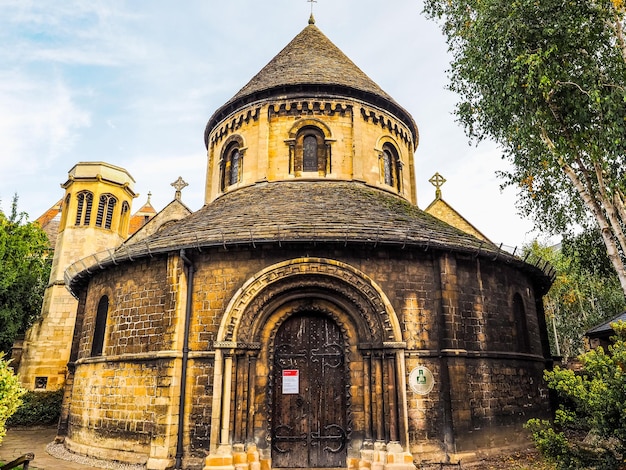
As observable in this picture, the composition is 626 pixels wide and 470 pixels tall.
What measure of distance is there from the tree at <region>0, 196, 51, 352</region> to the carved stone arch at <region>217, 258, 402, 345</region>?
59.1 ft

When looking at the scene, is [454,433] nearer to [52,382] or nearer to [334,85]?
[334,85]

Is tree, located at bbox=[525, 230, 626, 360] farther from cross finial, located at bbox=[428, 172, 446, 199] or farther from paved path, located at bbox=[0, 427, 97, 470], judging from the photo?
paved path, located at bbox=[0, 427, 97, 470]

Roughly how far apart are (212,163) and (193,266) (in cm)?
756

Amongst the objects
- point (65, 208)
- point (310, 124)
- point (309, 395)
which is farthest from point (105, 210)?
point (309, 395)

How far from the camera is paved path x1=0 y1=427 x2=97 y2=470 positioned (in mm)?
10367

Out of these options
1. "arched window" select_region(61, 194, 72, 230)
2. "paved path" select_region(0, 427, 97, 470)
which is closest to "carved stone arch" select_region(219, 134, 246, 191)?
"paved path" select_region(0, 427, 97, 470)

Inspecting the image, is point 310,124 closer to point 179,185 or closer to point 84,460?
point 179,185

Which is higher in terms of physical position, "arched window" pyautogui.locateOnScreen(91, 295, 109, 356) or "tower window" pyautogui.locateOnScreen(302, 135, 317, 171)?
"tower window" pyautogui.locateOnScreen(302, 135, 317, 171)

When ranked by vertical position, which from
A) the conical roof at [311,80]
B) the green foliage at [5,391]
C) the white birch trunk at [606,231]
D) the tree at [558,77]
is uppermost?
the conical roof at [311,80]

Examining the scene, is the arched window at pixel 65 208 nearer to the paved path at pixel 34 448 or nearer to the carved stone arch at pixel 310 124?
the paved path at pixel 34 448

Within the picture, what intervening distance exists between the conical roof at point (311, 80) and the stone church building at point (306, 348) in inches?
195

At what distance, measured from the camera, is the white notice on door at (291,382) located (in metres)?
10.3

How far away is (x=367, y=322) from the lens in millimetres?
10492

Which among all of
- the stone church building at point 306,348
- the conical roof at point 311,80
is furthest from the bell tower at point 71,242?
the stone church building at point 306,348
